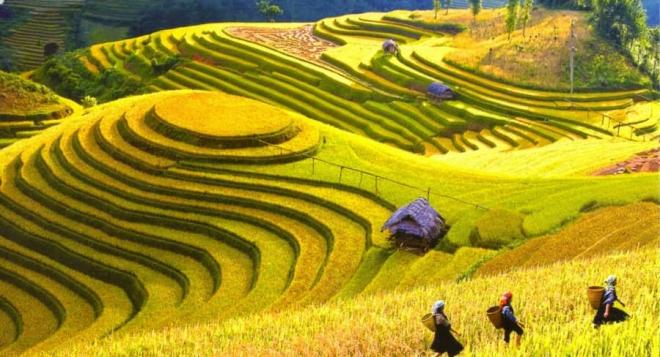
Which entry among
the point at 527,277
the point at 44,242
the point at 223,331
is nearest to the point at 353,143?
the point at 44,242

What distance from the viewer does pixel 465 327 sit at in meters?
9.62

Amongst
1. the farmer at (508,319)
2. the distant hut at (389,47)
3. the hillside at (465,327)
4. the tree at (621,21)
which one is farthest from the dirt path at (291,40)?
the farmer at (508,319)

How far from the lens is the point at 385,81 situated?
5706cm

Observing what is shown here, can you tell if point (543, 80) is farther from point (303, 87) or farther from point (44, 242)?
point (44, 242)

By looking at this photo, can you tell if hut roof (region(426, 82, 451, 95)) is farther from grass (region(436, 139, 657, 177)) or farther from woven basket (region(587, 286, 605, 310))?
woven basket (region(587, 286, 605, 310))

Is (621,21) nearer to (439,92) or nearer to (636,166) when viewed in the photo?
(439,92)

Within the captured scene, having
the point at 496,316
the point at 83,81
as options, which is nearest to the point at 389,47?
the point at 83,81

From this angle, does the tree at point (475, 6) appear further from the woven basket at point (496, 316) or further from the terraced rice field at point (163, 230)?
the woven basket at point (496, 316)

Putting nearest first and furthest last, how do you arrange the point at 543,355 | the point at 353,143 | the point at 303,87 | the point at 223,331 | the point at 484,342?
the point at 543,355 < the point at 484,342 < the point at 223,331 < the point at 353,143 < the point at 303,87

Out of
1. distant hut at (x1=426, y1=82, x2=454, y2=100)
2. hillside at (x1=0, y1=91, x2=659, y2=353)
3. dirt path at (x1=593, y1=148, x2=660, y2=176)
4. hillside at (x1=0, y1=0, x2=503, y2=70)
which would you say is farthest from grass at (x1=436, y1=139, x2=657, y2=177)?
hillside at (x1=0, y1=0, x2=503, y2=70)

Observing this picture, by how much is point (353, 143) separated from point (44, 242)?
15153 mm

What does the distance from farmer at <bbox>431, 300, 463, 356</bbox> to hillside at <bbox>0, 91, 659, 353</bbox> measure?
919 cm

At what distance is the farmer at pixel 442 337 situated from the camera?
825 cm

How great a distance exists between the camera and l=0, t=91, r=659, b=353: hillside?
2080cm
